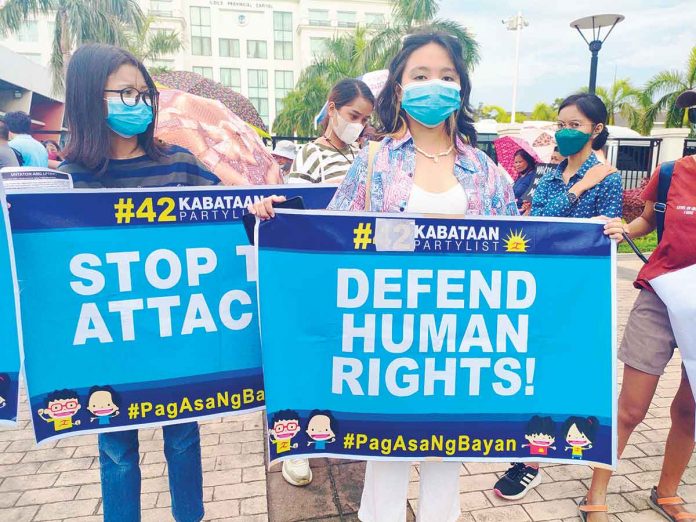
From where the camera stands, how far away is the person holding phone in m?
1.95

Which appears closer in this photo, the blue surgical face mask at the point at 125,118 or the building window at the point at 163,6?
the blue surgical face mask at the point at 125,118

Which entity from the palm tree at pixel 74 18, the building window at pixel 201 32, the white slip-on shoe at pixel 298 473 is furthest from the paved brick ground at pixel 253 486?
the building window at pixel 201 32

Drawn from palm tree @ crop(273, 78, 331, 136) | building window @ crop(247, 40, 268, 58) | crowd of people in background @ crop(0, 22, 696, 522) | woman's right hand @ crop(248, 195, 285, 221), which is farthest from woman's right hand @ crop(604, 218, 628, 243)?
building window @ crop(247, 40, 268, 58)

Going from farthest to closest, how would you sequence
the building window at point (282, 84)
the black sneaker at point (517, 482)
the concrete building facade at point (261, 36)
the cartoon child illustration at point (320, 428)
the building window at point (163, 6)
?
1. the building window at point (282, 84)
2. the concrete building facade at point (261, 36)
3. the building window at point (163, 6)
4. the black sneaker at point (517, 482)
5. the cartoon child illustration at point (320, 428)

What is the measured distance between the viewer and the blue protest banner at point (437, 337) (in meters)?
1.87

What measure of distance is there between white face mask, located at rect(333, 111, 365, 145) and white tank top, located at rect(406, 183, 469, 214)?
3.82 ft

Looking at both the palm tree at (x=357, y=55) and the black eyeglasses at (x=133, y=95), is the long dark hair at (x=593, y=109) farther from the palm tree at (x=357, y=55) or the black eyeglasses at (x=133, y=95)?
the palm tree at (x=357, y=55)

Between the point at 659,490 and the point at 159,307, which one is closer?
the point at 159,307

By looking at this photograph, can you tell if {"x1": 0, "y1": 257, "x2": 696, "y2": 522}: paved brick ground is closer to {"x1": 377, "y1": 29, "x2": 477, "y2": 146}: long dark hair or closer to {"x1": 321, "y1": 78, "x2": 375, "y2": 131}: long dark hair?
{"x1": 377, "y1": 29, "x2": 477, "y2": 146}: long dark hair

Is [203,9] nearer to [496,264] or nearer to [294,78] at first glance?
[294,78]

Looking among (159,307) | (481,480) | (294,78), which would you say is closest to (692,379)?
(481,480)

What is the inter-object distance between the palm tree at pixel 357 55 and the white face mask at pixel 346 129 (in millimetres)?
16934

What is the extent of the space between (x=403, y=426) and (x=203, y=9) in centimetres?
6396

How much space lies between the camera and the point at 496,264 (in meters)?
1.90
